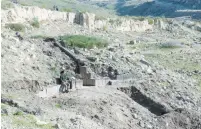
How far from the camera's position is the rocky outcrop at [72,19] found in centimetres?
4606

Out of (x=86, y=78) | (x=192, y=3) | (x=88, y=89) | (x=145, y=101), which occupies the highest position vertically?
(x=192, y=3)

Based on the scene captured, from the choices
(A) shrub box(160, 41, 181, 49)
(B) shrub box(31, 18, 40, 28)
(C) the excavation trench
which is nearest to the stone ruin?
(C) the excavation trench

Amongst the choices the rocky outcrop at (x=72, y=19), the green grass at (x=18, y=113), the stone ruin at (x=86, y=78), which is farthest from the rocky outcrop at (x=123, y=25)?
the green grass at (x=18, y=113)

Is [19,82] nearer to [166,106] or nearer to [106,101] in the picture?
[106,101]

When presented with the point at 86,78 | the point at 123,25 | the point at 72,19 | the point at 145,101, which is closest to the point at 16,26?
the point at 72,19

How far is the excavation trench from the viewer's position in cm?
2308

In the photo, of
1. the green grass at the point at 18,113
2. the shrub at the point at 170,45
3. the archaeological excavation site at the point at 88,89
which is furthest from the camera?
the shrub at the point at 170,45

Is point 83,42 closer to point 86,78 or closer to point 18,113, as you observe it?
point 86,78

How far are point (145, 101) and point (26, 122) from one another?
8.72 metres

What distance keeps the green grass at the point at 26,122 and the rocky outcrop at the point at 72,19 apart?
2640 cm

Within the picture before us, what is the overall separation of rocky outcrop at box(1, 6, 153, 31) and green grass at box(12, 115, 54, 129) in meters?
26.4

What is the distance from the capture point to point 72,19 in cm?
5559

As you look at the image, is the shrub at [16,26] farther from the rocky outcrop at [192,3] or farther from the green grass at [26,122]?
the rocky outcrop at [192,3]

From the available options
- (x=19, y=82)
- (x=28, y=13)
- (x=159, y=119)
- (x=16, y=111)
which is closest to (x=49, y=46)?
(x=19, y=82)
